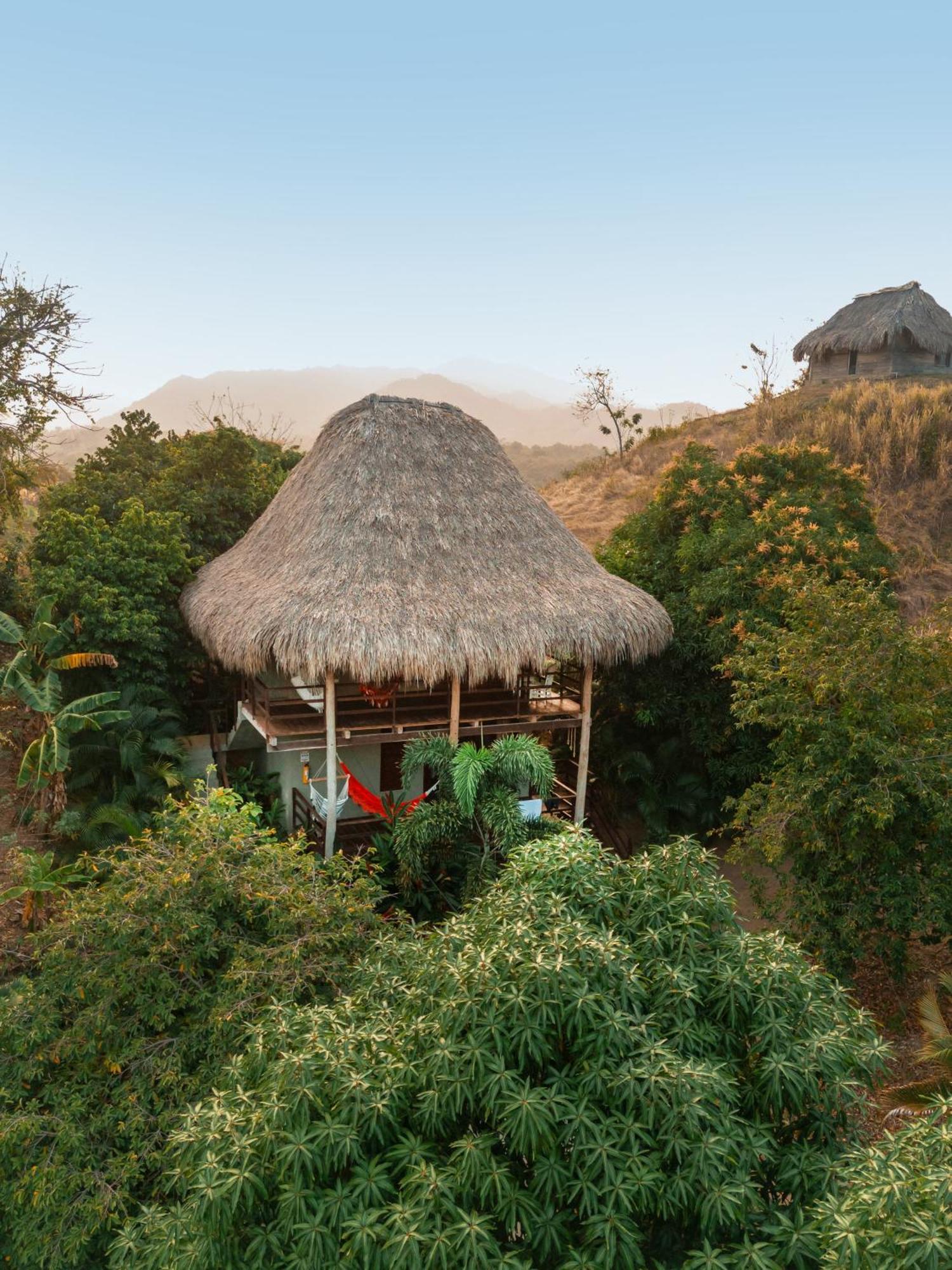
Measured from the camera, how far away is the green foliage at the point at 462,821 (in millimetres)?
10359

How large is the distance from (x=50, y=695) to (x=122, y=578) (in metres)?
2.58

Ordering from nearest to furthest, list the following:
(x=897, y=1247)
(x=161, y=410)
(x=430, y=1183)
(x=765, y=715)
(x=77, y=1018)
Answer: (x=897, y=1247)
(x=430, y=1183)
(x=77, y=1018)
(x=765, y=715)
(x=161, y=410)

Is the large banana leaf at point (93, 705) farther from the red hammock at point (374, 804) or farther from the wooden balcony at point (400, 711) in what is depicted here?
the red hammock at point (374, 804)

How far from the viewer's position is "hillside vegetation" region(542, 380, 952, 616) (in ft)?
63.4

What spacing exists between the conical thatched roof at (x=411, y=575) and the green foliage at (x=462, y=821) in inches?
42.8

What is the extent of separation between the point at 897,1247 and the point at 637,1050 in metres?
1.34

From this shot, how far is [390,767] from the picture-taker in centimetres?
1337

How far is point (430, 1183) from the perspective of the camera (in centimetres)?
395

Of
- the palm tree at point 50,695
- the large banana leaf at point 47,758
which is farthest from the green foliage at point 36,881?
the palm tree at point 50,695

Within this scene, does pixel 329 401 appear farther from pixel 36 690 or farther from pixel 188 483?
pixel 36 690

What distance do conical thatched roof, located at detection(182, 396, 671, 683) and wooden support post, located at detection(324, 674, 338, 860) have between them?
45 cm

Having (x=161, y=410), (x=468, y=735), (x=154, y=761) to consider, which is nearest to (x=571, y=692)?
(x=468, y=735)

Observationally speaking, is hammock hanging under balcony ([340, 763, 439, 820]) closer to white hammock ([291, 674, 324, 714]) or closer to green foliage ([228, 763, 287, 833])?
white hammock ([291, 674, 324, 714])

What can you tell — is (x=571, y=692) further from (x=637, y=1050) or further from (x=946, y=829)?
(x=637, y=1050)
